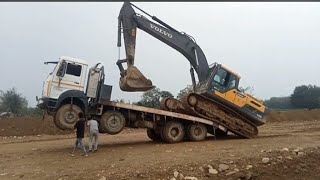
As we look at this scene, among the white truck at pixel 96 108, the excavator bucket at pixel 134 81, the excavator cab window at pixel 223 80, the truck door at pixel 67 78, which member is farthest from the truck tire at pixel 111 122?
the excavator cab window at pixel 223 80

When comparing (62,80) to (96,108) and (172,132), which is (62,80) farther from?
(172,132)

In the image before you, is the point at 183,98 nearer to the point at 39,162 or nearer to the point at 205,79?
the point at 205,79

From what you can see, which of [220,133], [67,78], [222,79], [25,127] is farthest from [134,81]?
[25,127]

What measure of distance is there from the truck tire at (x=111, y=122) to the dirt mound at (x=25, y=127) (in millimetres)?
12025

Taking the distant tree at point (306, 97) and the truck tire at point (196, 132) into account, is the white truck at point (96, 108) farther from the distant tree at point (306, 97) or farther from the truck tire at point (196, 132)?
the distant tree at point (306, 97)

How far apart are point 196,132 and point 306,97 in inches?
1854

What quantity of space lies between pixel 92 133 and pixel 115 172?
3.73 metres

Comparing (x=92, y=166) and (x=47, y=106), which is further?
(x=47, y=106)

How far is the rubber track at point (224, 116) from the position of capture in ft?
62.9

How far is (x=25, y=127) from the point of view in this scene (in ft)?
96.9

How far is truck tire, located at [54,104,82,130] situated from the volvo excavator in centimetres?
255

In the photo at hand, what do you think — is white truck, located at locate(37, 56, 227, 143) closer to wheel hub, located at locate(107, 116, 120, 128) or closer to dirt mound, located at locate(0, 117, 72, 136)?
wheel hub, located at locate(107, 116, 120, 128)

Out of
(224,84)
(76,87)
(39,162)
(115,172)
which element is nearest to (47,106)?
(76,87)

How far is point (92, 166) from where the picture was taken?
13.7m
